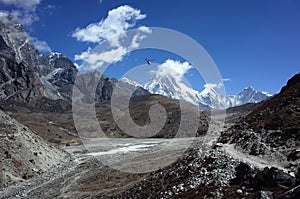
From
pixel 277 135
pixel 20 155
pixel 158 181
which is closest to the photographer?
pixel 158 181

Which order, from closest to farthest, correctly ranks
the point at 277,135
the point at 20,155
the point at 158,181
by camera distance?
the point at 158,181
the point at 277,135
the point at 20,155

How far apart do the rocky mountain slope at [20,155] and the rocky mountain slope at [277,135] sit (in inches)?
1599

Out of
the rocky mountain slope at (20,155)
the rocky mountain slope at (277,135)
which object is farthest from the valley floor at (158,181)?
the rocky mountain slope at (20,155)

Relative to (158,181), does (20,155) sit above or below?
above

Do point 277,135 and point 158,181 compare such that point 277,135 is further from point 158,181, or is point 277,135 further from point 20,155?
point 20,155

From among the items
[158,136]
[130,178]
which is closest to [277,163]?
[130,178]

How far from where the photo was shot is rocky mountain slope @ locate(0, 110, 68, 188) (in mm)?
63438

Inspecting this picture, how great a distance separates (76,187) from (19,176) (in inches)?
633

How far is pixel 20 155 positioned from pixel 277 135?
53025mm

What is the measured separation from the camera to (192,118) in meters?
156

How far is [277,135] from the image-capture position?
1462 inches

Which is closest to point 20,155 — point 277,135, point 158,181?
point 158,181

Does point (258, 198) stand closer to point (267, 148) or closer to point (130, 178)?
point (267, 148)

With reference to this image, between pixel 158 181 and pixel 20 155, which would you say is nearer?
pixel 158 181
